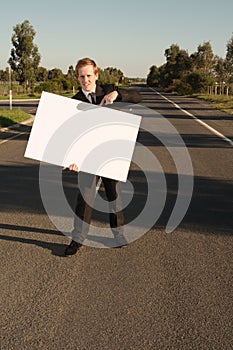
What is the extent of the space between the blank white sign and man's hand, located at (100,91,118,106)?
0.10 m

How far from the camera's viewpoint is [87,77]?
438cm

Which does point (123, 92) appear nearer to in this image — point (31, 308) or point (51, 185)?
point (31, 308)

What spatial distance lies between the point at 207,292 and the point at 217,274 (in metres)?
0.41

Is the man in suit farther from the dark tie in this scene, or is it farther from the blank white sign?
the blank white sign

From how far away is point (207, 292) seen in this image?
3.81 meters

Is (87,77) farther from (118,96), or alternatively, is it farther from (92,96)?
(118,96)

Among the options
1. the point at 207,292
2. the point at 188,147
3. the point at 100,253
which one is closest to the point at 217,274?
the point at 207,292

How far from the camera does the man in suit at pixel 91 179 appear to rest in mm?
4355

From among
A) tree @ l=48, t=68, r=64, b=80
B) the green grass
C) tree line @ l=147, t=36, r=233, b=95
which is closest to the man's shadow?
the green grass

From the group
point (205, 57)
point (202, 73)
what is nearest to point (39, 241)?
point (202, 73)

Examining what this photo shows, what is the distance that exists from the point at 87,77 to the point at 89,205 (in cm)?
130

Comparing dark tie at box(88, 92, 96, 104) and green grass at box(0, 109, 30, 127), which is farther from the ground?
dark tie at box(88, 92, 96, 104)

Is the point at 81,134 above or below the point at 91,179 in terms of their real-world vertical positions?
above

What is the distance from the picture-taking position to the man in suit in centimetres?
436
